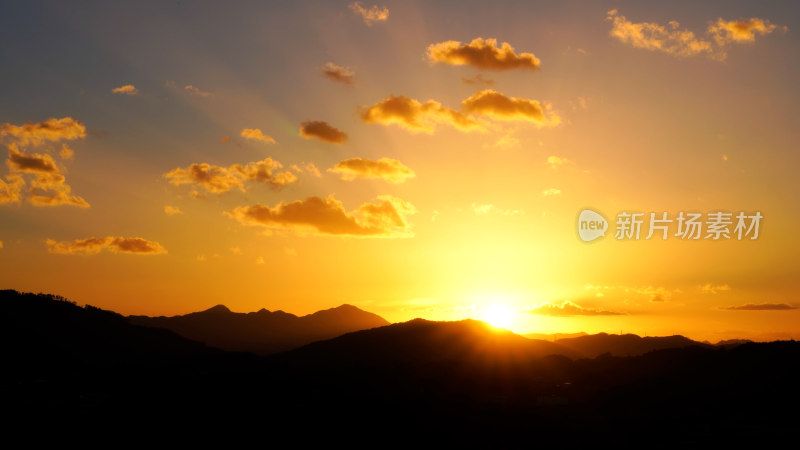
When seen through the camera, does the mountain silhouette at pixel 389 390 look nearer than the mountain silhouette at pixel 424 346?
Yes

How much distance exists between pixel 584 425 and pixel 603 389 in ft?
162

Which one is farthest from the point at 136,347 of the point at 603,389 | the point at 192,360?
the point at 603,389

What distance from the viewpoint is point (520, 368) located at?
159125 millimetres

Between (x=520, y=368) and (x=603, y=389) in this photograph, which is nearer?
(x=603, y=389)

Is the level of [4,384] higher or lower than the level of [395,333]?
lower

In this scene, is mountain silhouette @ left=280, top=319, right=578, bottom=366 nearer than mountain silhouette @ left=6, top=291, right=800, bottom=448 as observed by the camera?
No

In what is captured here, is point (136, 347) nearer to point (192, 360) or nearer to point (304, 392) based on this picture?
point (192, 360)

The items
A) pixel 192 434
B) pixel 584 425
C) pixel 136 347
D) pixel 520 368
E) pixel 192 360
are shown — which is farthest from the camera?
pixel 520 368

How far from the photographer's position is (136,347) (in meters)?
145

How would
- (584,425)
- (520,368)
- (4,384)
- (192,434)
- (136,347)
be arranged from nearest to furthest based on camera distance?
(192,434) → (584,425) → (4,384) → (136,347) → (520,368)

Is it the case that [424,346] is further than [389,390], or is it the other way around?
[424,346]

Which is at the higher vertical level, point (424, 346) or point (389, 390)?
point (424, 346)

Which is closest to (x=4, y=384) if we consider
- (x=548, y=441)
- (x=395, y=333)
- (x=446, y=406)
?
(x=446, y=406)

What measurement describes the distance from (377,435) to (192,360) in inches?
2674
